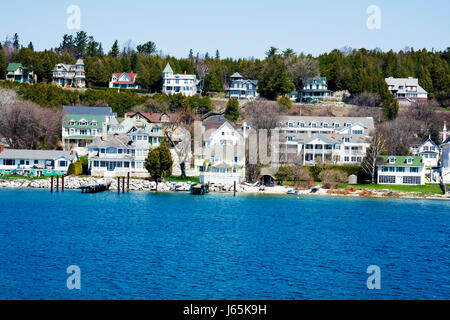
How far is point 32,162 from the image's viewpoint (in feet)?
241

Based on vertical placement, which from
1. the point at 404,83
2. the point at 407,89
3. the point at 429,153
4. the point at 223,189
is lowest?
the point at 223,189

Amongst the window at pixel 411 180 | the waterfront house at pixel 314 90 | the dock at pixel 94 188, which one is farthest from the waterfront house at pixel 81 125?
the waterfront house at pixel 314 90

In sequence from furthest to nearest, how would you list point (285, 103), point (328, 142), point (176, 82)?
point (176, 82)
point (285, 103)
point (328, 142)

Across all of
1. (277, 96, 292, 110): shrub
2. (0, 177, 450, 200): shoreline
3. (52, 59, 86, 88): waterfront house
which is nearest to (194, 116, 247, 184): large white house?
(0, 177, 450, 200): shoreline

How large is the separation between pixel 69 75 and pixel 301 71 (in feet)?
134

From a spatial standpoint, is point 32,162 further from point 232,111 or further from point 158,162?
point 232,111

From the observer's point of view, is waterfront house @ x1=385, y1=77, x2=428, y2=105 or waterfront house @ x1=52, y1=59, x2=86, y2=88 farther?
waterfront house @ x1=385, y1=77, x2=428, y2=105

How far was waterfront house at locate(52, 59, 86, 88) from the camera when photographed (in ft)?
Answer: 369

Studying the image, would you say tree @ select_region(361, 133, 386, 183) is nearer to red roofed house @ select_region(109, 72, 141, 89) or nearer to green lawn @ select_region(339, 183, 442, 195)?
green lawn @ select_region(339, 183, 442, 195)

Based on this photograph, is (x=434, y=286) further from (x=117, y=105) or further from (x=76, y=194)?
(x=117, y=105)

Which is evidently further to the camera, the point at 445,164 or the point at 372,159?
the point at 445,164

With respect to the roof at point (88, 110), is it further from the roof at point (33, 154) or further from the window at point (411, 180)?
the window at point (411, 180)

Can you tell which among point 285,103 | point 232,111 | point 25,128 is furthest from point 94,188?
point 285,103
